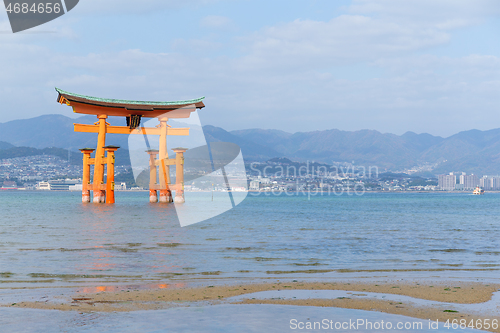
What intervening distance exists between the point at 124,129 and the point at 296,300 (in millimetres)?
55513

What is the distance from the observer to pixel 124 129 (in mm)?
61375

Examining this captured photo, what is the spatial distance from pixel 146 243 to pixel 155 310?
41.2 feet

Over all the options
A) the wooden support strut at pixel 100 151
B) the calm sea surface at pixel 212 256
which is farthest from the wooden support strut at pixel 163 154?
the calm sea surface at pixel 212 256

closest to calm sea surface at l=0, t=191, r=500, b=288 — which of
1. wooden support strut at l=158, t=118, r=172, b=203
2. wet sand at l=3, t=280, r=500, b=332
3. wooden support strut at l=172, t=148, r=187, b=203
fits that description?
wet sand at l=3, t=280, r=500, b=332

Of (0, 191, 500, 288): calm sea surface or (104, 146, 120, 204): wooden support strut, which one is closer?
(0, 191, 500, 288): calm sea surface

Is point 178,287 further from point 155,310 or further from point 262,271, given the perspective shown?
point 262,271

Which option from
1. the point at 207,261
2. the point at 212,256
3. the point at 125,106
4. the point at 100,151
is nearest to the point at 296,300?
the point at 207,261

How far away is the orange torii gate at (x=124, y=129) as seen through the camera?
2229 inches

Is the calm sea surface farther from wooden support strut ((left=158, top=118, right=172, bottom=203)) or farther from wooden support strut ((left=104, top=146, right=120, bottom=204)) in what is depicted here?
wooden support strut ((left=158, top=118, right=172, bottom=203))

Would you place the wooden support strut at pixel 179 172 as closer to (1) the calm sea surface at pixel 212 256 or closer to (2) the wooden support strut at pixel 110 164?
(2) the wooden support strut at pixel 110 164

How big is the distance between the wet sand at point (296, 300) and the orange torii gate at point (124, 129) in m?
48.5

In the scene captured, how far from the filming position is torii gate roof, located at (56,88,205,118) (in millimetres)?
54562

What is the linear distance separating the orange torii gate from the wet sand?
48499mm

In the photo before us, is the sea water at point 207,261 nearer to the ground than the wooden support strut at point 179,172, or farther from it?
nearer to the ground
